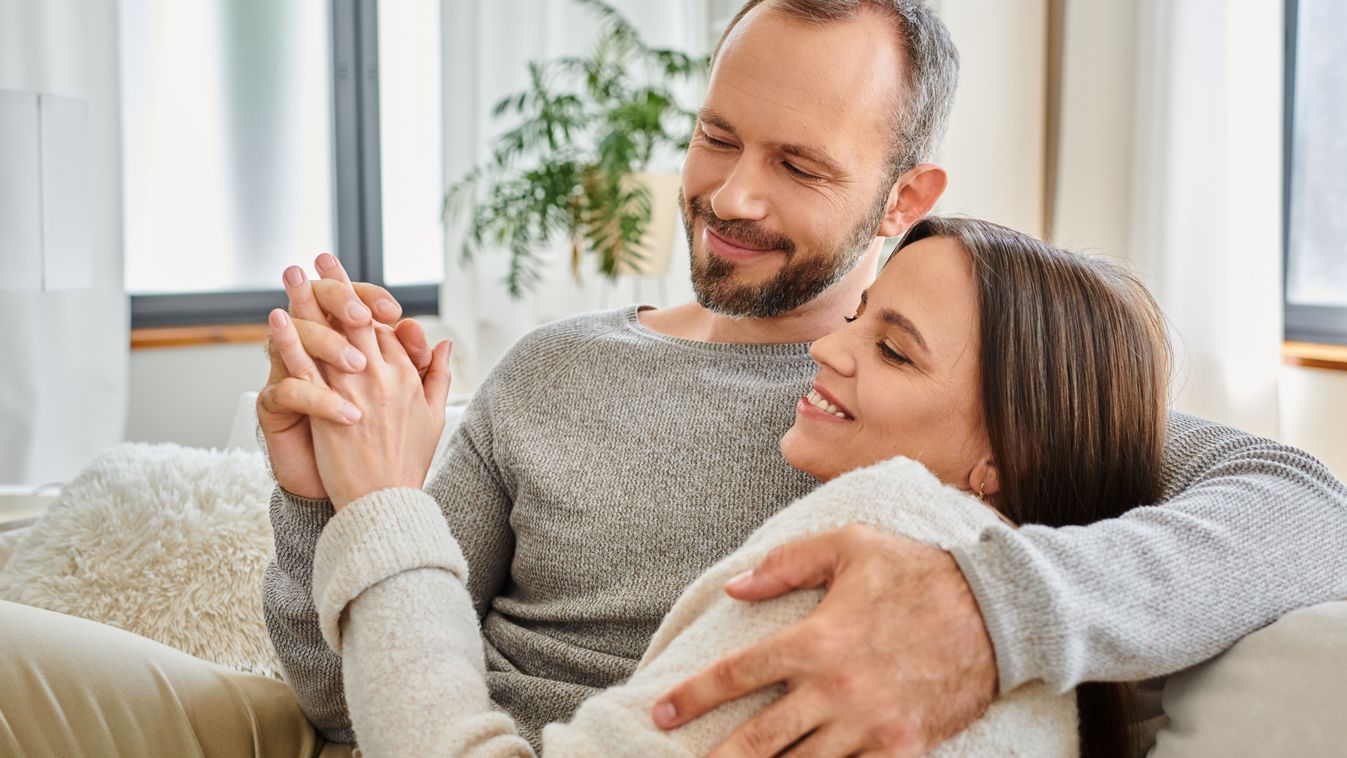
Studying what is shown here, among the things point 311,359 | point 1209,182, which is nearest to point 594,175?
point 1209,182

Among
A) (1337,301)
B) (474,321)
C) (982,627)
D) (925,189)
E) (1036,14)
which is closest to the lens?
(982,627)

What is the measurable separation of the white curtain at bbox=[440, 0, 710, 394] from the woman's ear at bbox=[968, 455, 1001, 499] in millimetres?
2659

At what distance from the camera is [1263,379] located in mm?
2625

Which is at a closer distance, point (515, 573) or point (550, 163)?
point (515, 573)

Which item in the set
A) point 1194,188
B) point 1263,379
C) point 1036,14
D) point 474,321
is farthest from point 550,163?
point 1263,379

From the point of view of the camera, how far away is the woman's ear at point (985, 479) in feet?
3.32

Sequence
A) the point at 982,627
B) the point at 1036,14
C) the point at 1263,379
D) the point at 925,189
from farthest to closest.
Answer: the point at 1036,14 < the point at 1263,379 < the point at 925,189 < the point at 982,627

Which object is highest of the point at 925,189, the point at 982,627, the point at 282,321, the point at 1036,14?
the point at 1036,14

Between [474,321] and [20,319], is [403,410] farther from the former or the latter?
[474,321]

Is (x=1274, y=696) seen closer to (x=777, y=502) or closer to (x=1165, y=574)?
(x=1165, y=574)

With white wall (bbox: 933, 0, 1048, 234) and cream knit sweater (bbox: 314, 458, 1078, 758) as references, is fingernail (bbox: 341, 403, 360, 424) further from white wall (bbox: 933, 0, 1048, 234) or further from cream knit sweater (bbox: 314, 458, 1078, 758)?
white wall (bbox: 933, 0, 1048, 234)

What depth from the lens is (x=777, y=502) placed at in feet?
4.00

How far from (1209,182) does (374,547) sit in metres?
2.30

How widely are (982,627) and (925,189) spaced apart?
78cm
